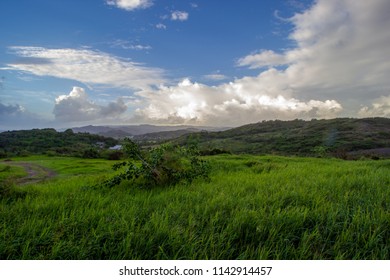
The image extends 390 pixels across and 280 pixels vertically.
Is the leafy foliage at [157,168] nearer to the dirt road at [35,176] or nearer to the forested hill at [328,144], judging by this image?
the dirt road at [35,176]

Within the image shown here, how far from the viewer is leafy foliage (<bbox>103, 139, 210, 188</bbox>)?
9141 mm

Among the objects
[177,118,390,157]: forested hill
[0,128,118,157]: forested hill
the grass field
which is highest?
the grass field

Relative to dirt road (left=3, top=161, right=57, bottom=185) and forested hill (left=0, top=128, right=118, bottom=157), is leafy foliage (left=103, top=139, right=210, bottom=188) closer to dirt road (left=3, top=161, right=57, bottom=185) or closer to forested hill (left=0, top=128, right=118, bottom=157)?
dirt road (left=3, top=161, right=57, bottom=185)

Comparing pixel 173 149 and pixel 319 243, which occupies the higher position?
pixel 173 149

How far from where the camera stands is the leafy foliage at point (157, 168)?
914cm

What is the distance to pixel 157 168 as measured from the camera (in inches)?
380

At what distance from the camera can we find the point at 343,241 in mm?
4332

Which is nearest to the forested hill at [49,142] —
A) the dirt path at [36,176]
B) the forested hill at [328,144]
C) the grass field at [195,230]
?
the forested hill at [328,144]

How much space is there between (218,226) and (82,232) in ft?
7.49

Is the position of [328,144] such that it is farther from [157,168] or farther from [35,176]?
[157,168]

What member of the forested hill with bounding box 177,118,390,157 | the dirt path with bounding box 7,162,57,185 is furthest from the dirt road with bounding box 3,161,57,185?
the forested hill with bounding box 177,118,390,157

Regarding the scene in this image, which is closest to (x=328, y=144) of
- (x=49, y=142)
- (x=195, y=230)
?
(x=49, y=142)
